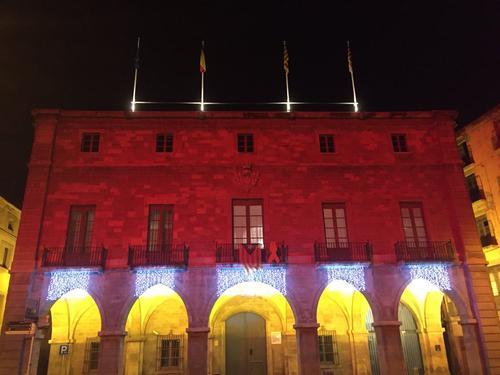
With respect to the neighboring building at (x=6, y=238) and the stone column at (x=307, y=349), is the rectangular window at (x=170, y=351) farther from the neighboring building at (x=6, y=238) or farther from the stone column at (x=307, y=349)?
the neighboring building at (x=6, y=238)

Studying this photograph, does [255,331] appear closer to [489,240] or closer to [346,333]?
[346,333]

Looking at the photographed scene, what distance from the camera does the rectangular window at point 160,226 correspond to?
63.1 feet

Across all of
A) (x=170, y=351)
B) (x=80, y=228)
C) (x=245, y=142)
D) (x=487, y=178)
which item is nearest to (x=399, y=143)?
(x=245, y=142)

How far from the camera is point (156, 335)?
22.0 metres

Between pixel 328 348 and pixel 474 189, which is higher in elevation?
pixel 474 189

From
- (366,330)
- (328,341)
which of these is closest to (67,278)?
(328,341)

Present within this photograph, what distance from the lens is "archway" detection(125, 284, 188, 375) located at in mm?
21375

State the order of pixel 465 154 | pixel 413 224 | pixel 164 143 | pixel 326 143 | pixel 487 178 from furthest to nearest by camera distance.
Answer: pixel 465 154
pixel 487 178
pixel 326 143
pixel 164 143
pixel 413 224

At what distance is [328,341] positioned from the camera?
2252 cm

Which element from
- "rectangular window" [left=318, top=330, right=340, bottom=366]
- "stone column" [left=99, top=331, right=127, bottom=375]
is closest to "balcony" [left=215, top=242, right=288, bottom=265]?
"stone column" [left=99, top=331, right=127, bottom=375]

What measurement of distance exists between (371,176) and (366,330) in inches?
318

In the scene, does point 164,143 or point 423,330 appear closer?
point 164,143

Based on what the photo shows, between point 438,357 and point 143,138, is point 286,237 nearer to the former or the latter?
point 143,138

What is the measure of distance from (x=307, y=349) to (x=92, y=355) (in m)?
11.1
